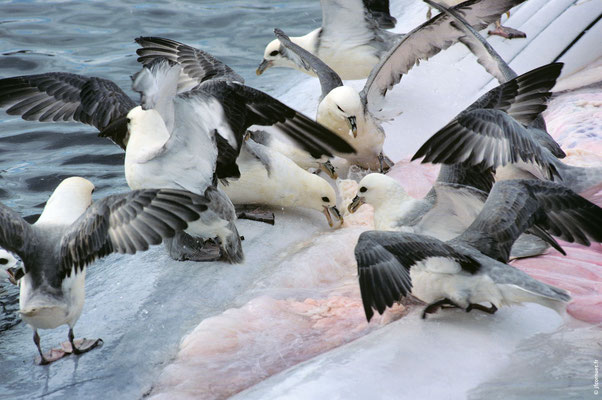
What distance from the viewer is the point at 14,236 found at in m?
3.20

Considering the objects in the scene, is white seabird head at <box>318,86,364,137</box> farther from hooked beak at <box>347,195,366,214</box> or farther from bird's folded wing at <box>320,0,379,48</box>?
bird's folded wing at <box>320,0,379,48</box>

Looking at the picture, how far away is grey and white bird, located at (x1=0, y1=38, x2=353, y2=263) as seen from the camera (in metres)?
3.49

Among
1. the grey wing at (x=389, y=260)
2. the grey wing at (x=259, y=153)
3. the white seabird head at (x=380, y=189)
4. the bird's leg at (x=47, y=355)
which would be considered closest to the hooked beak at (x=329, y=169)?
the grey wing at (x=259, y=153)

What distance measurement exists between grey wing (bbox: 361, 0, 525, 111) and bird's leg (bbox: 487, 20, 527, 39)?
0.58 metres

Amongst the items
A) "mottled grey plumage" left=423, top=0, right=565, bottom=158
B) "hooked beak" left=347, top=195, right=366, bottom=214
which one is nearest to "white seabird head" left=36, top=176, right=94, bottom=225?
"hooked beak" left=347, top=195, right=366, bottom=214

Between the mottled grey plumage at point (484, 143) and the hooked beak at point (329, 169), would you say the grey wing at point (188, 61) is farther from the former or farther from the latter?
the mottled grey plumage at point (484, 143)

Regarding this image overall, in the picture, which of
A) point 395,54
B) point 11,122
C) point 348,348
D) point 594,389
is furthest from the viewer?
point 11,122

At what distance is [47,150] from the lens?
21.3 feet

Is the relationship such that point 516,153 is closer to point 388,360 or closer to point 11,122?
point 388,360

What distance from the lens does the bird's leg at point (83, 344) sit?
3.15m

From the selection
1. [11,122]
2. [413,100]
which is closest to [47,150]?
[11,122]

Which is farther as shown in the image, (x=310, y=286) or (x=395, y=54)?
(x=395, y=54)

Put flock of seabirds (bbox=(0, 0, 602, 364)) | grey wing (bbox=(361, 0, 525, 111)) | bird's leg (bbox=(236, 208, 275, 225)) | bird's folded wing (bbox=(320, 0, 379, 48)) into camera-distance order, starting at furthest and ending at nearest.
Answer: bird's folded wing (bbox=(320, 0, 379, 48))
grey wing (bbox=(361, 0, 525, 111))
bird's leg (bbox=(236, 208, 275, 225))
flock of seabirds (bbox=(0, 0, 602, 364))

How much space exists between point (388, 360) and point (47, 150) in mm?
4292
